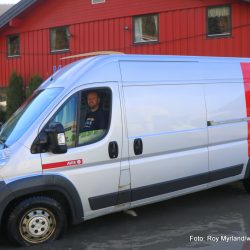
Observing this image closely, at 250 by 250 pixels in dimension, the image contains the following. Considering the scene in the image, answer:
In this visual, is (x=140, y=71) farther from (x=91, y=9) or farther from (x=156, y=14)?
(x=91, y=9)

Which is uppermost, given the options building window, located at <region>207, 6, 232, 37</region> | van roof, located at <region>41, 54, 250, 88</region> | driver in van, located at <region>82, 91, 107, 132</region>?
building window, located at <region>207, 6, 232, 37</region>

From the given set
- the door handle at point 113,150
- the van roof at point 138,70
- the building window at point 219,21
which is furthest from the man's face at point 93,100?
the building window at point 219,21

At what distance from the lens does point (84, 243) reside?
5.44 meters

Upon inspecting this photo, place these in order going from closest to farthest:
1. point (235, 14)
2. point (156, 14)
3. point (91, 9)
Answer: point (235, 14)
point (156, 14)
point (91, 9)

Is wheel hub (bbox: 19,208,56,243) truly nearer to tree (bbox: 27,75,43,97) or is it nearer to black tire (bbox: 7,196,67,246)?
black tire (bbox: 7,196,67,246)

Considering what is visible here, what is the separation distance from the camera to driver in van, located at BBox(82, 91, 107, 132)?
18.4ft

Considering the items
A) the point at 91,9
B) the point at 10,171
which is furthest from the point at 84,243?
the point at 91,9

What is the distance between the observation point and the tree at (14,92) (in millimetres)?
20547

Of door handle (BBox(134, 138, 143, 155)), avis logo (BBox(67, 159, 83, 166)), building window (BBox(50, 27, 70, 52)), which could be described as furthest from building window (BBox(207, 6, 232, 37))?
avis logo (BBox(67, 159, 83, 166))

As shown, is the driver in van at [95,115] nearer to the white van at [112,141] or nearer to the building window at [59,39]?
the white van at [112,141]

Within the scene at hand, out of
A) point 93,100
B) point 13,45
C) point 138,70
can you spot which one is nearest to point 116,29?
point 13,45

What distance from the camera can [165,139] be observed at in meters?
6.07

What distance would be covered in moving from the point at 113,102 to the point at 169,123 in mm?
880

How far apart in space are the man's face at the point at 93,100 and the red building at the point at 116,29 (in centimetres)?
1124
